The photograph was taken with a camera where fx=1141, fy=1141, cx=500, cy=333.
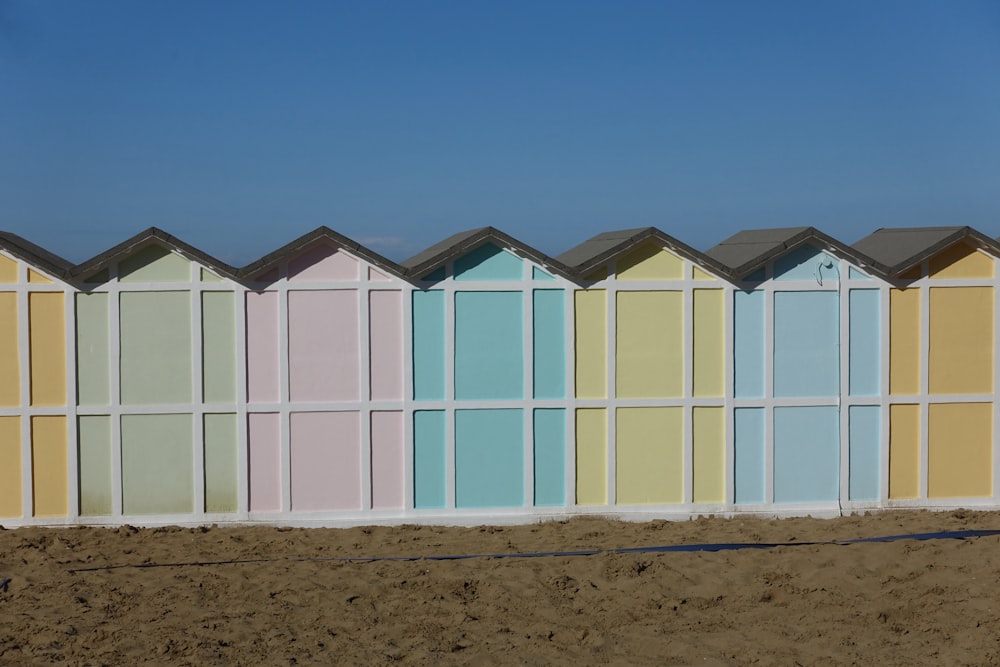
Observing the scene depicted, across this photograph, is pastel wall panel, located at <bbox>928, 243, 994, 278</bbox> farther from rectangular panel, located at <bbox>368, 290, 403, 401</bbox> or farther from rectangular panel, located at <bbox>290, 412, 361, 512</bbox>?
rectangular panel, located at <bbox>290, 412, 361, 512</bbox>

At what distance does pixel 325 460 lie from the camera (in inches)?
486

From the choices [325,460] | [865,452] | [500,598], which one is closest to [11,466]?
[325,460]

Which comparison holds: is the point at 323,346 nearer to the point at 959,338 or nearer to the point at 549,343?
the point at 549,343

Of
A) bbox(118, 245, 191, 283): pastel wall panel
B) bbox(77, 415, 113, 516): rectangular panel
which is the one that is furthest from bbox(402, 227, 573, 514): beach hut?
bbox(77, 415, 113, 516): rectangular panel

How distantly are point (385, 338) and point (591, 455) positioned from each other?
2607mm

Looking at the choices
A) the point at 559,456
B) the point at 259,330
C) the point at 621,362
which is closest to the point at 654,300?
the point at 621,362

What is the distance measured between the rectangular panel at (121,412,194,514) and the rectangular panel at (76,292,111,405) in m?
0.51

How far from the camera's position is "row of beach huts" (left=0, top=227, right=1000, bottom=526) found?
1208 centimetres

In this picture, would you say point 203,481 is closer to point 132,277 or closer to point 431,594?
point 132,277

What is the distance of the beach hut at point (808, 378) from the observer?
12719 millimetres

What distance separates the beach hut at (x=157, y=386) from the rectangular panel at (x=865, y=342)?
22.3 feet

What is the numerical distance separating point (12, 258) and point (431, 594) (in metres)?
5.80

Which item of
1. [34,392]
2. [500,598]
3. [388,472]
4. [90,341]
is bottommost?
[500,598]

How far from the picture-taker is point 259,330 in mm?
12227
